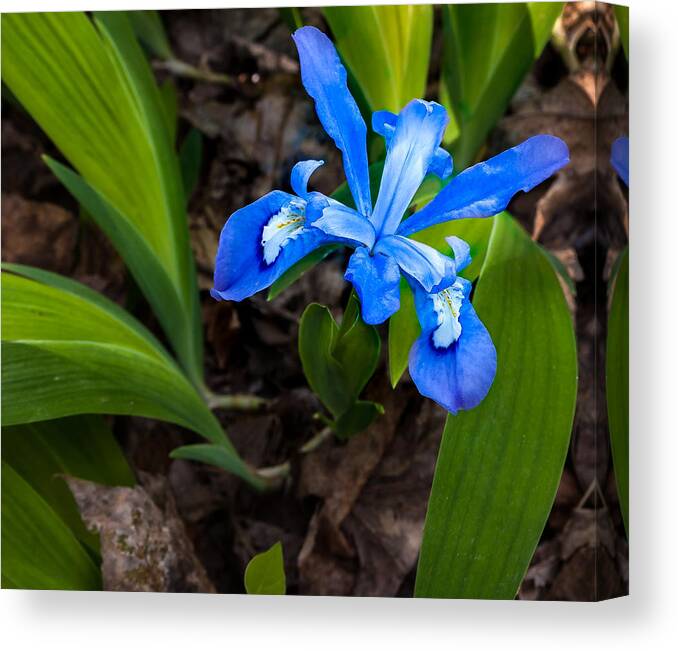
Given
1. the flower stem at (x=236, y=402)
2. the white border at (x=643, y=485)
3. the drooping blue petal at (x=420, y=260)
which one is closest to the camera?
the drooping blue petal at (x=420, y=260)

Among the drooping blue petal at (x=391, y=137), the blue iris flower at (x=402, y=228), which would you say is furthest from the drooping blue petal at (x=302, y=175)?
the drooping blue petal at (x=391, y=137)

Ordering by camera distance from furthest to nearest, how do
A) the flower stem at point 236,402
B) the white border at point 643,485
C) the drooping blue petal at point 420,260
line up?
1. the flower stem at point 236,402
2. the white border at point 643,485
3. the drooping blue petal at point 420,260

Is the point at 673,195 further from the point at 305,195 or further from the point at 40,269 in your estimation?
the point at 40,269

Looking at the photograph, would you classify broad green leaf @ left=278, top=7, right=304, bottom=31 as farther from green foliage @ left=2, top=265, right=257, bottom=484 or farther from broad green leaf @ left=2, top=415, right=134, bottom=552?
broad green leaf @ left=2, top=415, right=134, bottom=552

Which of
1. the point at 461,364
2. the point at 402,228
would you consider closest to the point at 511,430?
the point at 461,364

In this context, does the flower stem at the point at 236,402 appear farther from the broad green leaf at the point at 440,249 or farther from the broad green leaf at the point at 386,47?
the broad green leaf at the point at 386,47

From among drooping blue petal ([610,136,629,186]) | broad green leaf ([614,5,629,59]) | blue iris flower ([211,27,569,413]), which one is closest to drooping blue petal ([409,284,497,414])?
blue iris flower ([211,27,569,413])

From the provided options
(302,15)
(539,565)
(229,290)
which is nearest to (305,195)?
(229,290)
